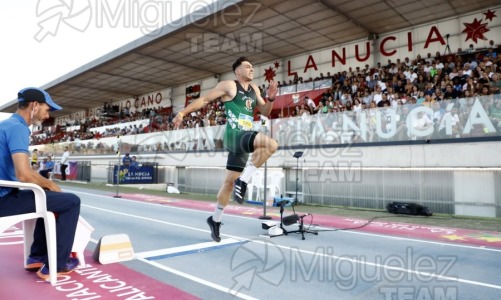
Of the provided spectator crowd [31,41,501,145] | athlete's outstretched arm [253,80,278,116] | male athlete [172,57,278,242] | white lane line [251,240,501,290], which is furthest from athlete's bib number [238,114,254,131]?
spectator crowd [31,41,501,145]

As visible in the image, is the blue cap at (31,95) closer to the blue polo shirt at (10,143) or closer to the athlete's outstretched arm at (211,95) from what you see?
the blue polo shirt at (10,143)

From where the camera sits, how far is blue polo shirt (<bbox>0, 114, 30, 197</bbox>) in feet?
9.72

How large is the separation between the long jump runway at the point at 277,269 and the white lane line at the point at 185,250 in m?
0.01

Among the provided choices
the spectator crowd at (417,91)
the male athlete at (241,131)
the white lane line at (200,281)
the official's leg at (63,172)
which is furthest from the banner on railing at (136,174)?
the white lane line at (200,281)

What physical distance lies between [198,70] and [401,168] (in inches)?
701

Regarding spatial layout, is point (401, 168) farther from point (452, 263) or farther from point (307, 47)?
point (307, 47)

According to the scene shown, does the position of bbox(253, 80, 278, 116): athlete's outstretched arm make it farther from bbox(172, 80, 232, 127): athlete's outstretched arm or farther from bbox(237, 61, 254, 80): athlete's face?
bbox(172, 80, 232, 127): athlete's outstretched arm

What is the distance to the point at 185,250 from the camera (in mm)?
4668

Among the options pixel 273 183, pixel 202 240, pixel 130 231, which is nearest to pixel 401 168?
pixel 273 183

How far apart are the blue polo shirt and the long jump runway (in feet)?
3.56

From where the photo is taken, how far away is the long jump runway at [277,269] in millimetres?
3059

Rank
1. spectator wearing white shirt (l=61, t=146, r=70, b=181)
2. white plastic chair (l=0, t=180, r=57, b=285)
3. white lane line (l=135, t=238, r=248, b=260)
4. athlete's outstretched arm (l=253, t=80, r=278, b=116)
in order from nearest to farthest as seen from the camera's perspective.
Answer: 1. white plastic chair (l=0, t=180, r=57, b=285)
2. white lane line (l=135, t=238, r=248, b=260)
3. athlete's outstretched arm (l=253, t=80, r=278, b=116)
4. spectator wearing white shirt (l=61, t=146, r=70, b=181)

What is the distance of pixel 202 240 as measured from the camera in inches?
214

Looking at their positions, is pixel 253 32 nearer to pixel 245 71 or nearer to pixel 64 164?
pixel 245 71
